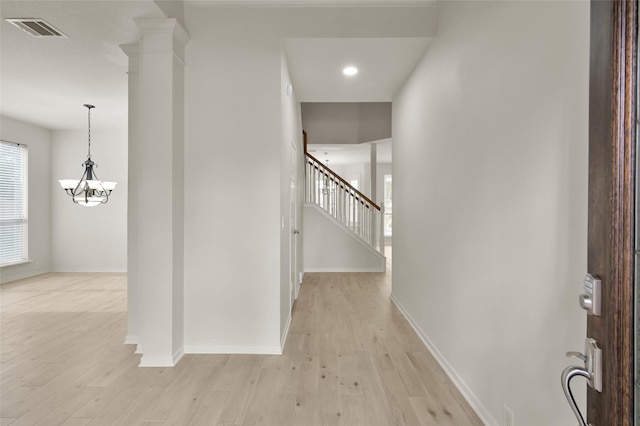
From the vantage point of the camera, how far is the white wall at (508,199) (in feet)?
4.48

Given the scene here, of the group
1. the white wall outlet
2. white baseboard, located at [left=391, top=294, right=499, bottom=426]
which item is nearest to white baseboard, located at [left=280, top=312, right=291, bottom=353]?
white baseboard, located at [left=391, top=294, right=499, bottom=426]

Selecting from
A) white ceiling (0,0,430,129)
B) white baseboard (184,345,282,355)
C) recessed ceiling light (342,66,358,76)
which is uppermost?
white ceiling (0,0,430,129)

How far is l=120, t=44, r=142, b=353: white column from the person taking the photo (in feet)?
10.5

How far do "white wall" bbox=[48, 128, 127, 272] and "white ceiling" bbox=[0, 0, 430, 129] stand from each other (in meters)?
1.49

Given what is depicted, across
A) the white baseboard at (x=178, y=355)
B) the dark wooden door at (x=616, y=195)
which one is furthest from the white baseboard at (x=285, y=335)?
the dark wooden door at (x=616, y=195)

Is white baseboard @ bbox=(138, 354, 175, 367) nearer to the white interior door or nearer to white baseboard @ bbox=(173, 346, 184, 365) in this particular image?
white baseboard @ bbox=(173, 346, 184, 365)

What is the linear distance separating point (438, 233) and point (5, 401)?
333 cm

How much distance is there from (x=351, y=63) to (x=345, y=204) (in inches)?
144

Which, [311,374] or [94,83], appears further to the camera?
[94,83]

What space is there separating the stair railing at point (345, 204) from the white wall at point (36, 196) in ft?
16.4

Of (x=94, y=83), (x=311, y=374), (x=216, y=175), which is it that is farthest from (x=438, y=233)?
(x=94, y=83)

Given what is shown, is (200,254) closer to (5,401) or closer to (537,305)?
(5,401)

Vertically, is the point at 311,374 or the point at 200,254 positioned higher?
the point at 200,254

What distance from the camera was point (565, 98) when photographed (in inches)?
54.1
